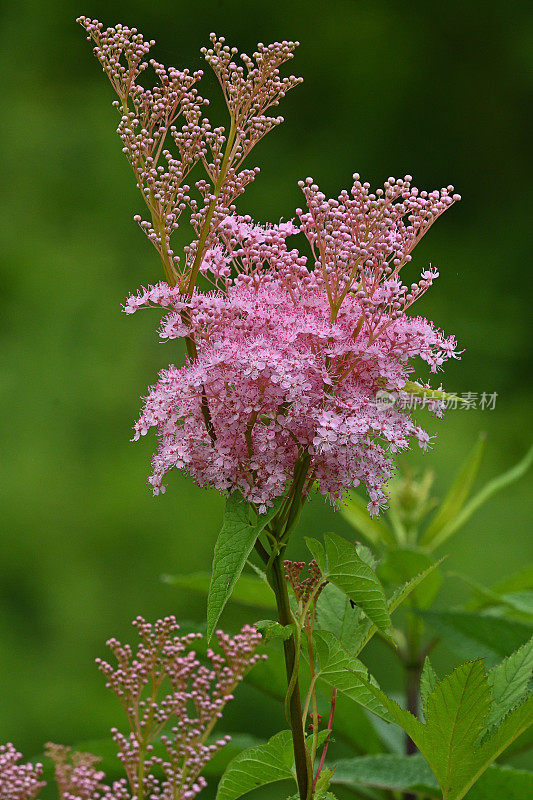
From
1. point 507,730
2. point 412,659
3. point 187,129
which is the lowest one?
point 507,730

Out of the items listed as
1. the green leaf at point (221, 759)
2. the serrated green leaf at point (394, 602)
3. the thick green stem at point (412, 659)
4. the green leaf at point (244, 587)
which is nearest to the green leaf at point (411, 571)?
the thick green stem at point (412, 659)

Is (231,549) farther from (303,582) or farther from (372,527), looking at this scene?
(372,527)

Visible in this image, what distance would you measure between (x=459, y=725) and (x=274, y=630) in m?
0.14

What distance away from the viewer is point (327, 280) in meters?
0.54

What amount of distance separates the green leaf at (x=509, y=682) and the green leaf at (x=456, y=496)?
0.46 m

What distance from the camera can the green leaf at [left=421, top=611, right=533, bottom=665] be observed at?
2.86 feet

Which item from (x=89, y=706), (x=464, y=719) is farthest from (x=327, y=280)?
(x=89, y=706)

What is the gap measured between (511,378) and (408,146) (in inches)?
25.8

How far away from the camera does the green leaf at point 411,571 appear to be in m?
1.01

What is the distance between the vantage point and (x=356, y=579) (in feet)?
1.79

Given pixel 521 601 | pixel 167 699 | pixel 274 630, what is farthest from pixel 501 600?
pixel 274 630

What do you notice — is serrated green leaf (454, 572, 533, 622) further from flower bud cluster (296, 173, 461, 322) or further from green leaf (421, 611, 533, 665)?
flower bud cluster (296, 173, 461, 322)

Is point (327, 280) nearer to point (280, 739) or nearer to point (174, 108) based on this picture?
point (174, 108)

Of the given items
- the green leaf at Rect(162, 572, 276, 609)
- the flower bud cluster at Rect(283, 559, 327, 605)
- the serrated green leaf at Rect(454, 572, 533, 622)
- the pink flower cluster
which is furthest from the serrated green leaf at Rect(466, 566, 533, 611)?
the flower bud cluster at Rect(283, 559, 327, 605)
